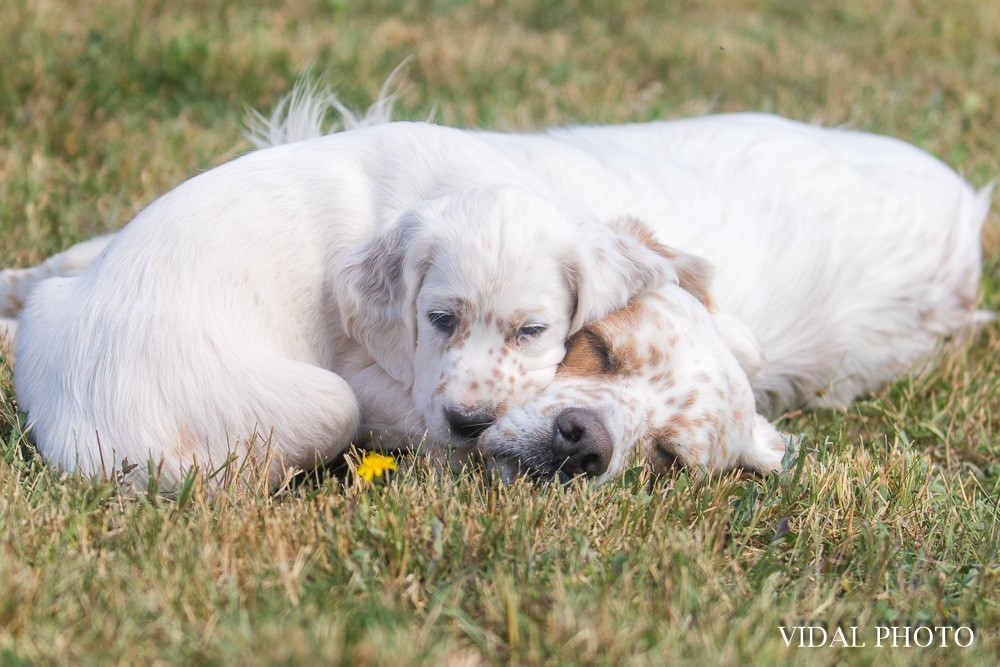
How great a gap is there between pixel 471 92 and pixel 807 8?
3478mm

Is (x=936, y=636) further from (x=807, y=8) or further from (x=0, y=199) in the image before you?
(x=807, y=8)

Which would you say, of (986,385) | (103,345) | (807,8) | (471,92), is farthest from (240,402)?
(807,8)

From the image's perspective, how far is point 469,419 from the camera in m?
2.89

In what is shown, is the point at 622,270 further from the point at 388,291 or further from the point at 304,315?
the point at 304,315

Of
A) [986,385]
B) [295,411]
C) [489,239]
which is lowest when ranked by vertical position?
[986,385]

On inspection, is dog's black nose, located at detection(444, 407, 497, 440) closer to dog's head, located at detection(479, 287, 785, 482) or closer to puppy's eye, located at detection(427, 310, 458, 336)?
dog's head, located at detection(479, 287, 785, 482)

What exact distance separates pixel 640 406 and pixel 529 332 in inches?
14.5

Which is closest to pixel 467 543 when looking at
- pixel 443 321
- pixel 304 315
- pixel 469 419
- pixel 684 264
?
pixel 469 419

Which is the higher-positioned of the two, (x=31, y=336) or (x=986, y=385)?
(x=31, y=336)

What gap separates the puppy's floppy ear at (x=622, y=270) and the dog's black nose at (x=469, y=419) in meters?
0.38

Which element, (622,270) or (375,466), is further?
(622,270)

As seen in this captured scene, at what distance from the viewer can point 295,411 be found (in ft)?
9.79

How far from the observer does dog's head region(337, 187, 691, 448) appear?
9.57ft

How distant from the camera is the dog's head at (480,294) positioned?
2918 millimetres
